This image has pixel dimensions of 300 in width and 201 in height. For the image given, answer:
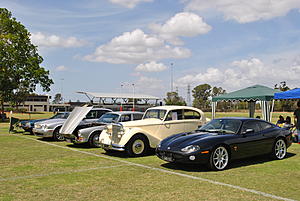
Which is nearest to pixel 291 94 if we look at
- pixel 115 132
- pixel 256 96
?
pixel 256 96

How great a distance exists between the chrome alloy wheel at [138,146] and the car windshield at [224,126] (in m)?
2.09

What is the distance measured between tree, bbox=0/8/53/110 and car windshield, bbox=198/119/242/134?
29.9 m

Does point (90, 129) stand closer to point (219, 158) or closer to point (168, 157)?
point (168, 157)

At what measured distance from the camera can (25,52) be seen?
36.0 meters

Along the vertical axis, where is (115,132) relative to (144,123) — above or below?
below

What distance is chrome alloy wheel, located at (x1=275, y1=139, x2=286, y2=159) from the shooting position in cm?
891

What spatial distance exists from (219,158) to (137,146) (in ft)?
9.62

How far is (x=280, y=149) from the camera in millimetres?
9000

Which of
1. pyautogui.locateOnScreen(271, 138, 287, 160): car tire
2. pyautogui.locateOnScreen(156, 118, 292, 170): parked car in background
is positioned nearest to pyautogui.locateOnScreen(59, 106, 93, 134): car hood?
pyautogui.locateOnScreen(156, 118, 292, 170): parked car in background

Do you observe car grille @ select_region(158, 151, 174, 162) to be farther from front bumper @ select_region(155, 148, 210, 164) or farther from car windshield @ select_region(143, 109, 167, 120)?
car windshield @ select_region(143, 109, 167, 120)

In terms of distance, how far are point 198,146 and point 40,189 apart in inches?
140

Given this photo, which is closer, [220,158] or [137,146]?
[220,158]

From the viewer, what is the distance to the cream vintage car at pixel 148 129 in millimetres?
9492

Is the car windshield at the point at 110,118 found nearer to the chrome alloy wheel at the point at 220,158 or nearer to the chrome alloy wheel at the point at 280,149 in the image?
the chrome alloy wheel at the point at 220,158
